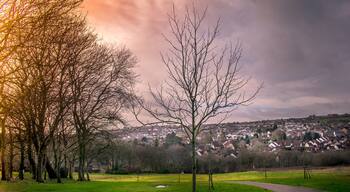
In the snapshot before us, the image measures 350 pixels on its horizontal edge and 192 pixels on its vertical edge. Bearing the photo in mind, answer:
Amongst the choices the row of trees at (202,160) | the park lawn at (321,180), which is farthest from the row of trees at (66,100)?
the row of trees at (202,160)

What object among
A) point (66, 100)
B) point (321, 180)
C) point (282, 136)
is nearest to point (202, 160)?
point (321, 180)

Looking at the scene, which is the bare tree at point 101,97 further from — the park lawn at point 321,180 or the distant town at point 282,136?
the distant town at point 282,136

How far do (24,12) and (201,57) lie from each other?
5.64 metres

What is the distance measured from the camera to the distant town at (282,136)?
108 meters

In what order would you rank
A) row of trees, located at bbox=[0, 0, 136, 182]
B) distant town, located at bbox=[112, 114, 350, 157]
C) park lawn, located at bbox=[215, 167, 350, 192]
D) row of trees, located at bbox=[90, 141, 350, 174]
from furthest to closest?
distant town, located at bbox=[112, 114, 350, 157]
row of trees, located at bbox=[90, 141, 350, 174]
park lawn, located at bbox=[215, 167, 350, 192]
row of trees, located at bbox=[0, 0, 136, 182]

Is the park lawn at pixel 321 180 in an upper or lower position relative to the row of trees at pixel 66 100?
lower

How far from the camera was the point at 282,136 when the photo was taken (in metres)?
144

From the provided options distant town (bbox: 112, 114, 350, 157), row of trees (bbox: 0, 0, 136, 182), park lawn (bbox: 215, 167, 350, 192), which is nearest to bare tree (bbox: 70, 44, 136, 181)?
row of trees (bbox: 0, 0, 136, 182)

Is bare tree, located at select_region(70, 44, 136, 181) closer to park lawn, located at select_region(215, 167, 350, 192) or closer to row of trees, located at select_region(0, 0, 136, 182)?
row of trees, located at select_region(0, 0, 136, 182)

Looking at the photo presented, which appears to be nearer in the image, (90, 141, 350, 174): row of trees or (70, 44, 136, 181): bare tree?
(70, 44, 136, 181): bare tree

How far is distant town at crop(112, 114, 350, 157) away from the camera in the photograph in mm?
108062

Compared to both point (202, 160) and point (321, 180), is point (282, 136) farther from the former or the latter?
point (321, 180)

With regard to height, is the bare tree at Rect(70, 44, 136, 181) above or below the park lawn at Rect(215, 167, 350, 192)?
above

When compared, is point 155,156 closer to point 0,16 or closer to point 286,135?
point 286,135
